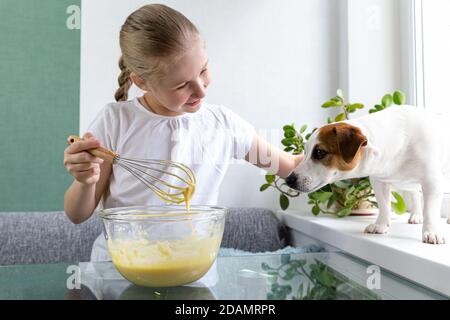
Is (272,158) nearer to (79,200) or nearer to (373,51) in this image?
(79,200)

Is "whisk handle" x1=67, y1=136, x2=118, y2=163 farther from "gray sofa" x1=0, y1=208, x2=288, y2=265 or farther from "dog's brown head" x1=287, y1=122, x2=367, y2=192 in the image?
"gray sofa" x1=0, y1=208, x2=288, y2=265

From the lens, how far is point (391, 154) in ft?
2.69

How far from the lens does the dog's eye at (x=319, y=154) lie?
2.80 ft

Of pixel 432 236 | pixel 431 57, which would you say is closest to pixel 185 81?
pixel 432 236

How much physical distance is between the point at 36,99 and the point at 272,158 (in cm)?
84

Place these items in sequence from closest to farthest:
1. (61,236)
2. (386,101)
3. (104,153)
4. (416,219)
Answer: (104,153), (416,219), (386,101), (61,236)

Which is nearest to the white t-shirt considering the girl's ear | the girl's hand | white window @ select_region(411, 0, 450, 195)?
the girl's ear

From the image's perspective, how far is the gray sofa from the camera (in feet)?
4.25

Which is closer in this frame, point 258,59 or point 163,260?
point 163,260

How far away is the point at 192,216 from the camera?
557 millimetres
